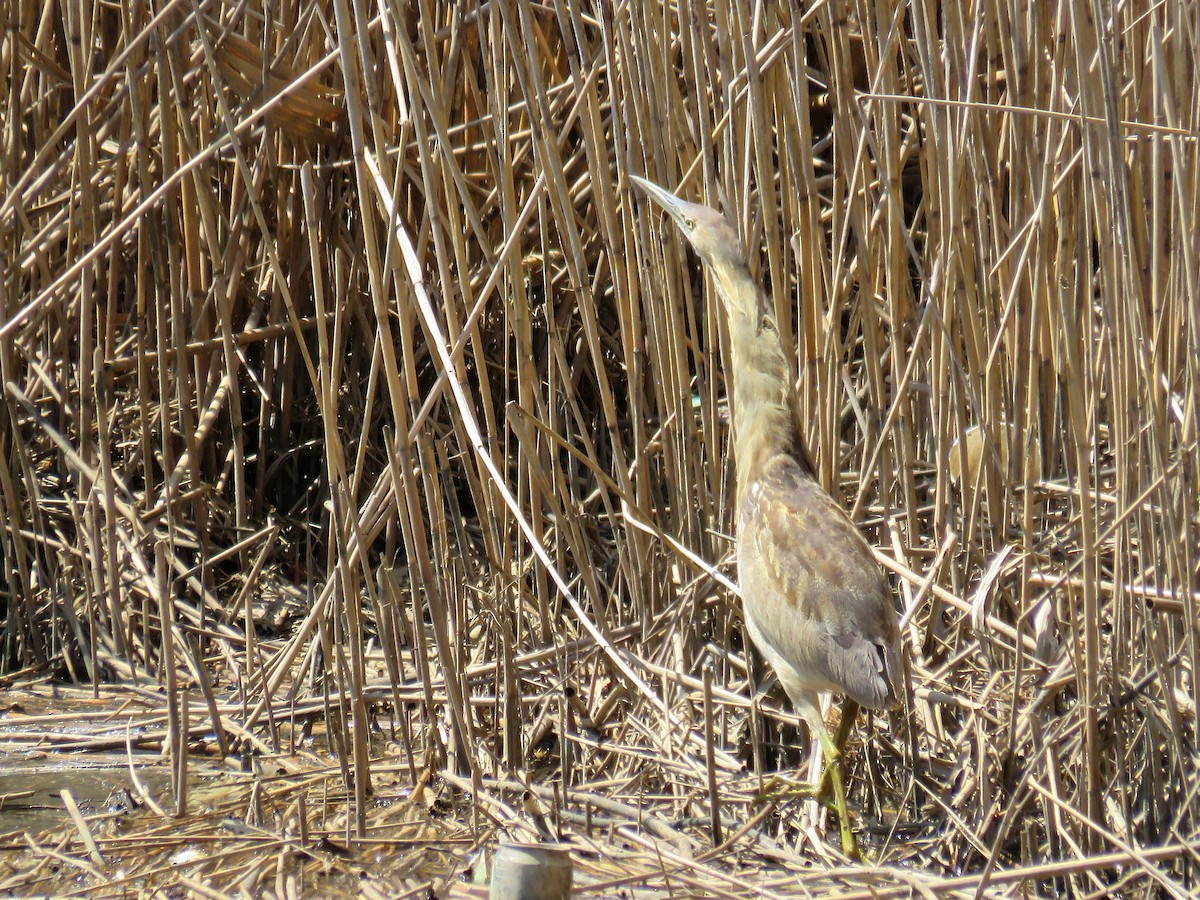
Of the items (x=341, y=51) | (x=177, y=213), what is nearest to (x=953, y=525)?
(x=341, y=51)

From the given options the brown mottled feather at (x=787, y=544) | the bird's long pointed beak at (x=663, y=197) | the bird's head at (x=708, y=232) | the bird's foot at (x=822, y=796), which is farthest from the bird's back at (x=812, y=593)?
the bird's long pointed beak at (x=663, y=197)

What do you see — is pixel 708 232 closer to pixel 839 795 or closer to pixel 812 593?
pixel 812 593

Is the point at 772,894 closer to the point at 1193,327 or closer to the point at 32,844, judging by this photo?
the point at 1193,327

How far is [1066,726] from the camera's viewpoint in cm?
229

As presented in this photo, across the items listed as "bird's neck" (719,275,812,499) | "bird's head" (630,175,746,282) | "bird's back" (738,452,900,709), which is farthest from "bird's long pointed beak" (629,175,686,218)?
"bird's back" (738,452,900,709)

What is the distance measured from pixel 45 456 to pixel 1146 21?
10.4 feet

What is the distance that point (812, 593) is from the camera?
Result: 7.82 feet

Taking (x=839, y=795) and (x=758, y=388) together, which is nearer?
(x=839, y=795)

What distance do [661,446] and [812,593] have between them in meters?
0.69

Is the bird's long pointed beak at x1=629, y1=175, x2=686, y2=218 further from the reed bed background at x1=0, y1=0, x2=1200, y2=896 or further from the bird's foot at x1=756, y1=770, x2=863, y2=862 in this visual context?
the bird's foot at x1=756, y1=770, x2=863, y2=862

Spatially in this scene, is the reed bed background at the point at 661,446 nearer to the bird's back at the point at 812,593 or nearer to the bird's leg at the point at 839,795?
the bird's leg at the point at 839,795

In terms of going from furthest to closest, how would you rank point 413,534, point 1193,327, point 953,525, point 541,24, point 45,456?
point 45,456 → point 541,24 → point 953,525 → point 413,534 → point 1193,327

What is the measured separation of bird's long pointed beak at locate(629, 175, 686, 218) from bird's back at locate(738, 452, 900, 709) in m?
0.50

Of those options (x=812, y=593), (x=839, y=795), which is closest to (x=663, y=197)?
(x=812, y=593)
